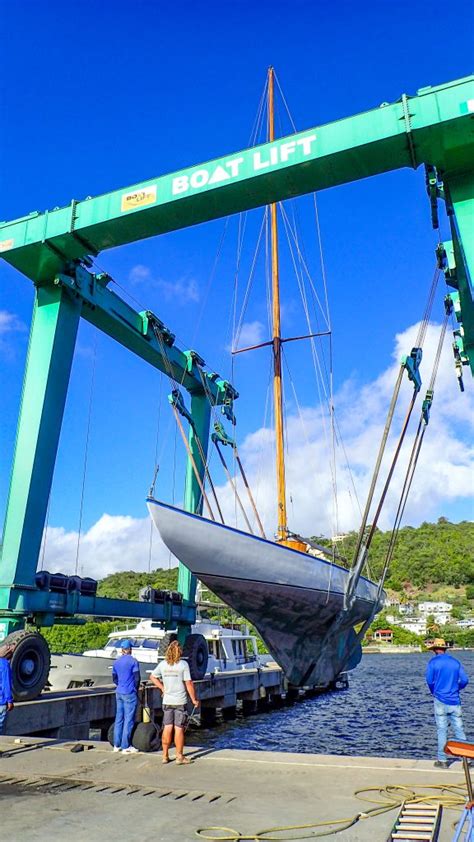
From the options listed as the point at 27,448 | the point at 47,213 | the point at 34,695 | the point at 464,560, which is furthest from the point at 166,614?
the point at 464,560

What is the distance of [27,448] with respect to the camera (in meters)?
12.8

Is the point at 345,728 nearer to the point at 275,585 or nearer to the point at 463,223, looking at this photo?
the point at 275,585

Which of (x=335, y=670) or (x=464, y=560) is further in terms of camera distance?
(x=464, y=560)

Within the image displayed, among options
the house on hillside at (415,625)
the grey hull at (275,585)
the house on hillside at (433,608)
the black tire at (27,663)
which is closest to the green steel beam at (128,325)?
the grey hull at (275,585)

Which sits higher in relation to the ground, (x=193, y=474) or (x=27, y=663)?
(x=193, y=474)

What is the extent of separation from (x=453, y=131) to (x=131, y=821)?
32.6 feet

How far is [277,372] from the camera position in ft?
49.2

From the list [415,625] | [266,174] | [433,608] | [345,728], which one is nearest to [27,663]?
[266,174]

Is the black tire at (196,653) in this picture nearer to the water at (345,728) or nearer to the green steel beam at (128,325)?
the water at (345,728)

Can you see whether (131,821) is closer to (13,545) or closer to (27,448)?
(13,545)

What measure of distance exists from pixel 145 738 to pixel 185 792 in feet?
7.17

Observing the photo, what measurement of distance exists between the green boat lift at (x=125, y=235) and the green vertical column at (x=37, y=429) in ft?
0.08

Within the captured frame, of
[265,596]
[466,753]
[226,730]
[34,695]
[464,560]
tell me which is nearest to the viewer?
[466,753]

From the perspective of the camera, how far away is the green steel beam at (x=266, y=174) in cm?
980
